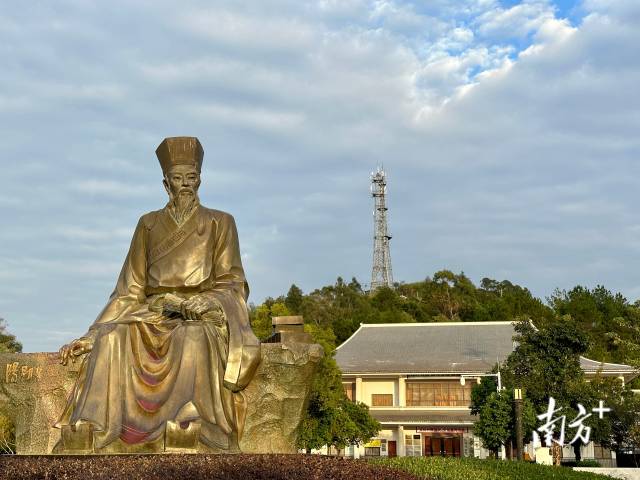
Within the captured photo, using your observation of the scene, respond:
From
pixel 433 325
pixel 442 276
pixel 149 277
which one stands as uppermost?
pixel 442 276

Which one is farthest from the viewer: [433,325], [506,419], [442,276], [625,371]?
[442,276]

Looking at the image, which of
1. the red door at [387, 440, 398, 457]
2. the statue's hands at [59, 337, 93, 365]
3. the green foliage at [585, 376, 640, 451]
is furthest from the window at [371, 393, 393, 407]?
the statue's hands at [59, 337, 93, 365]

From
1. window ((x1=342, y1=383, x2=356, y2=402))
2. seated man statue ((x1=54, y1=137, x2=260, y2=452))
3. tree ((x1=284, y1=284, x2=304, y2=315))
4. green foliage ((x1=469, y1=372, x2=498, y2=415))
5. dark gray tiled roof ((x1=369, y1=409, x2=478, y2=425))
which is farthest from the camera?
tree ((x1=284, y1=284, x2=304, y2=315))

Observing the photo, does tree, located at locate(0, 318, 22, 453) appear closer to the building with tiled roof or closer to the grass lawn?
the grass lawn

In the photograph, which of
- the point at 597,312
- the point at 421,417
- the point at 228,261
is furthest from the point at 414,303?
the point at 228,261

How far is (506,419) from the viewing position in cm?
2202

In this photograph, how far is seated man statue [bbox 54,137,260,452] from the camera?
257 inches

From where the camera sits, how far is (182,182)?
25.3ft

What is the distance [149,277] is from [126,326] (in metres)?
0.80

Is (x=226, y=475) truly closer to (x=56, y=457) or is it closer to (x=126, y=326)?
(x=56, y=457)

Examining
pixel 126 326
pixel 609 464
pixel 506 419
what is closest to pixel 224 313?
pixel 126 326

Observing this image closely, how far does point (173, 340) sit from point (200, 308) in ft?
1.15

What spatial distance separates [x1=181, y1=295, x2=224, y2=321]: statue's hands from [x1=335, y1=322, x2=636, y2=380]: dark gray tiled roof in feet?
84.3

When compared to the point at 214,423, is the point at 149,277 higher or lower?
higher
